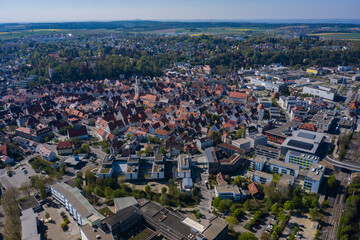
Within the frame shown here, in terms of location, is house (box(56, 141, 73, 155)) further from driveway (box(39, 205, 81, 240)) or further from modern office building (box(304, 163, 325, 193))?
modern office building (box(304, 163, 325, 193))

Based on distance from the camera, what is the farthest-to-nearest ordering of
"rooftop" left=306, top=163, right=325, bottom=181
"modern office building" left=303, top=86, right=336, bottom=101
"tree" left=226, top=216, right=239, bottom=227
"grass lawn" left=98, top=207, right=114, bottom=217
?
"modern office building" left=303, top=86, right=336, bottom=101
"rooftop" left=306, top=163, right=325, bottom=181
"grass lawn" left=98, top=207, right=114, bottom=217
"tree" left=226, top=216, right=239, bottom=227

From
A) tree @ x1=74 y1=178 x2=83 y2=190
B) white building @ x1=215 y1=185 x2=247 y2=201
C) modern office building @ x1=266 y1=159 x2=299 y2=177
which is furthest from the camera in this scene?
modern office building @ x1=266 y1=159 x2=299 y2=177

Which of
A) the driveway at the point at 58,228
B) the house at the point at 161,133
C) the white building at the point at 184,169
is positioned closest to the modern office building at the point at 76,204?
the driveway at the point at 58,228

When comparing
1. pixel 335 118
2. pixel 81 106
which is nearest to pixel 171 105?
pixel 81 106

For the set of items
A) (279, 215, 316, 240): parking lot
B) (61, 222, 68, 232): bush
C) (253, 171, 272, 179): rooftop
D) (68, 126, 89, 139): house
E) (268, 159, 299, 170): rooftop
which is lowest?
(279, 215, 316, 240): parking lot

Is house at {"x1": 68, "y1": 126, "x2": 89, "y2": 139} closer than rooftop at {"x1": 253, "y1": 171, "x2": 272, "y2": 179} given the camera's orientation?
No

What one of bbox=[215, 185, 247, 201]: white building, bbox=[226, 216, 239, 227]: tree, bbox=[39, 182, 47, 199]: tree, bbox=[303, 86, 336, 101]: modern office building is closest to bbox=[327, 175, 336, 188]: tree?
bbox=[215, 185, 247, 201]: white building
